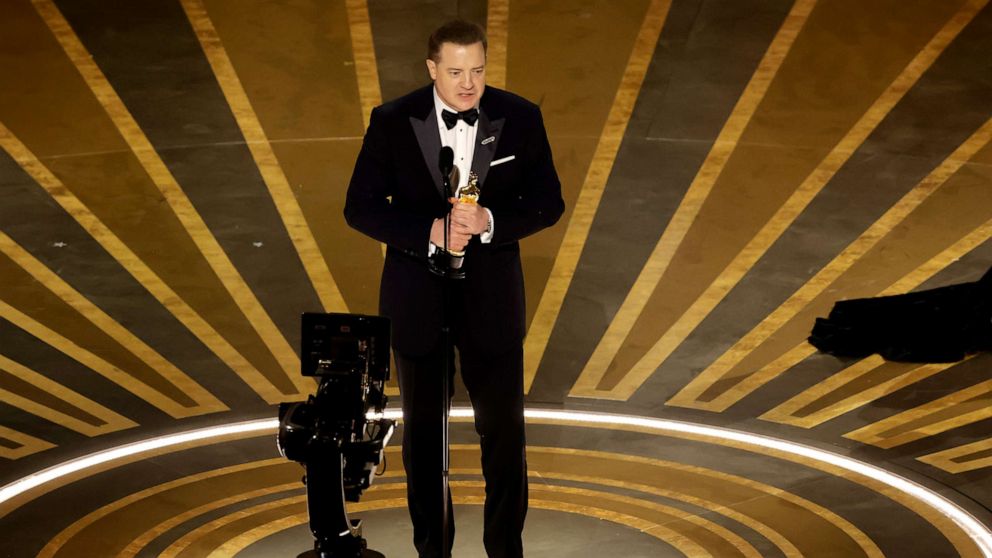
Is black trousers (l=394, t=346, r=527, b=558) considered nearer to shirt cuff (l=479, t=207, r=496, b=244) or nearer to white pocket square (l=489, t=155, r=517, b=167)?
shirt cuff (l=479, t=207, r=496, b=244)

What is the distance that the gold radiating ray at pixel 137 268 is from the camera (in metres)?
6.89

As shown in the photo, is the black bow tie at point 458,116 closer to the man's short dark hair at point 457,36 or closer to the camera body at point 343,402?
the man's short dark hair at point 457,36

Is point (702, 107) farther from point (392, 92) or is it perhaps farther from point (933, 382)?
point (933, 382)

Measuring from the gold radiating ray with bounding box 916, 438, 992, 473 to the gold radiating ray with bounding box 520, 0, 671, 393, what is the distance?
1921mm

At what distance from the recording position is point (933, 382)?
6.75 metres

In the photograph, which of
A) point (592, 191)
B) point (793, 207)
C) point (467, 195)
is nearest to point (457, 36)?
point (467, 195)

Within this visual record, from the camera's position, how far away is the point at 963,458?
5957 mm

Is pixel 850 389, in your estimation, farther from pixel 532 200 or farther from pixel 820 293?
pixel 532 200

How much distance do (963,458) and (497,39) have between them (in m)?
4.46

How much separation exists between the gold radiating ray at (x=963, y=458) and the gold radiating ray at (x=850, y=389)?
60cm

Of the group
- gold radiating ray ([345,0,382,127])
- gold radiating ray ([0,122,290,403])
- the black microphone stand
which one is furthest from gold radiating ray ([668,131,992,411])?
gold radiating ray ([345,0,382,127])

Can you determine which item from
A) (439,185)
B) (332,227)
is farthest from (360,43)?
(439,185)

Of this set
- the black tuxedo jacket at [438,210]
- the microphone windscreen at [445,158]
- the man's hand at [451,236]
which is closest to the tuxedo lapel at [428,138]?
the black tuxedo jacket at [438,210]

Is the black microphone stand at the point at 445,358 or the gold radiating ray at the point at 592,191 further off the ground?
the gold radiating ray at the point at 592,191
